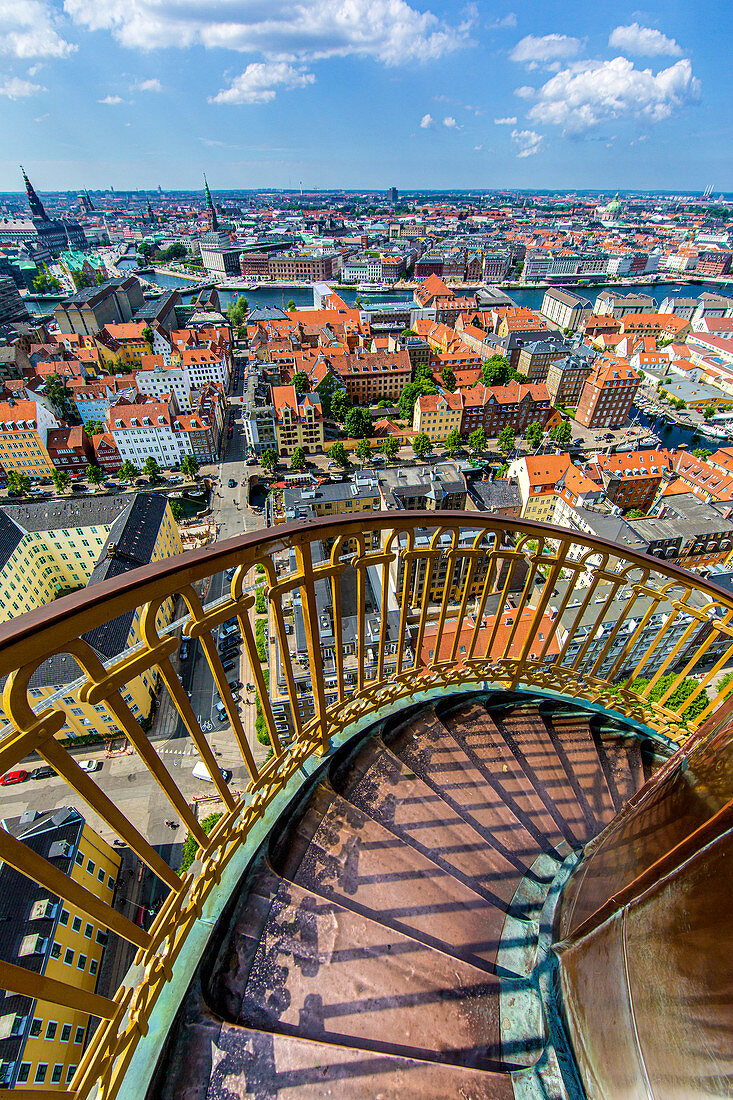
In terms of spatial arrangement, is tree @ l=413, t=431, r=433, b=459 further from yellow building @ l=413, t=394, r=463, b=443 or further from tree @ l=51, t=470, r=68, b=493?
tree @ l=51, t=470, r=68, b=493

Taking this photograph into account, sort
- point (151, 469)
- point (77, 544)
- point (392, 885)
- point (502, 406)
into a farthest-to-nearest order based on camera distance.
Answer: point (502, 406), point (151, 469), point (77, 544), point (392, 885)

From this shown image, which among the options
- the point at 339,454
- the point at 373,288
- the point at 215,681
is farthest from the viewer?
the point at 373,288

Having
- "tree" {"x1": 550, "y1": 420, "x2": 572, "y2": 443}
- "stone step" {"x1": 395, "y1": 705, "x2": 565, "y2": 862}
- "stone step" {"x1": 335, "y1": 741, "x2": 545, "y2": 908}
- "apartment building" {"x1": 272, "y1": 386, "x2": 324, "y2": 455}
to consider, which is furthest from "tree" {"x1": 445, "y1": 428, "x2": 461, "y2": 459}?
"stone step" {"x1": 335, "y1": 741, "x2": 545, "y2": 908}

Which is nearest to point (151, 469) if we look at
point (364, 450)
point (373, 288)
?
point (364, 450)

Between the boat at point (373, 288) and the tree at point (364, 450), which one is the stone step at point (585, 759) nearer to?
the tree at point (364, 450)

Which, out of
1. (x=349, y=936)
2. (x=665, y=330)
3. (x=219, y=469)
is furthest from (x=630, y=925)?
(x=665, y=330)

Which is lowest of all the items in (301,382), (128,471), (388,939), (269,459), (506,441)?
(128,471)

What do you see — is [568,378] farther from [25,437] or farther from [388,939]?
[388,939]

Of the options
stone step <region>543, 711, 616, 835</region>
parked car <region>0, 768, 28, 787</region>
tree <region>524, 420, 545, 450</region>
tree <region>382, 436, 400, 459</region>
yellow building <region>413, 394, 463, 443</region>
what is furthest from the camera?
tree <region>524, 420, 545, 450</region>
